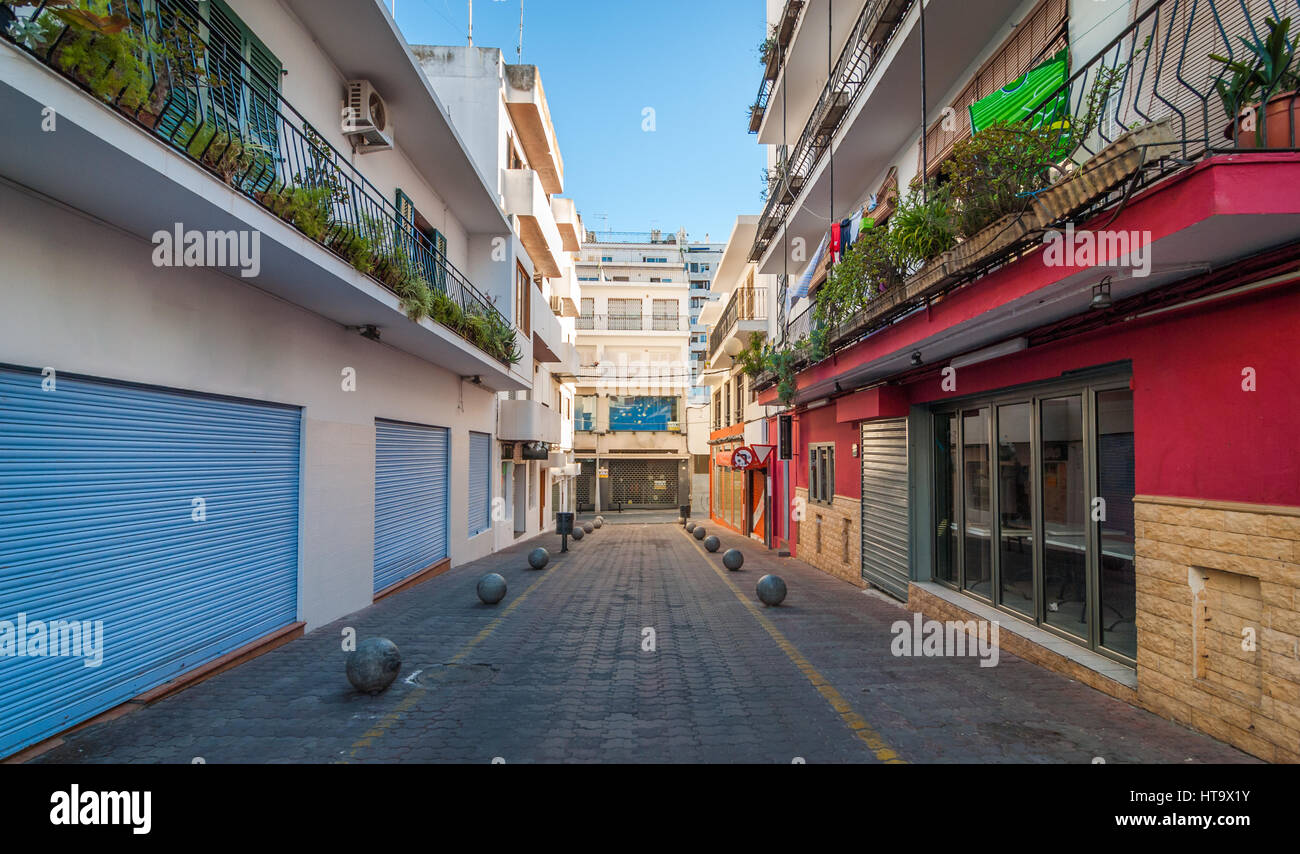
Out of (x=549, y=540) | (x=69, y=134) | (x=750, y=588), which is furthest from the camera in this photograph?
(x=549, y=540)

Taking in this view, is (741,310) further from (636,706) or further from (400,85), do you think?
(636,706)

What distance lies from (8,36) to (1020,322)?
7.61 m

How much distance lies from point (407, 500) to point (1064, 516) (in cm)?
1025

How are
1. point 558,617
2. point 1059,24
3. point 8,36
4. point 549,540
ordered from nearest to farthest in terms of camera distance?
1. point 8,36
2. point 1059,24
3. point 558,617
4. point 549,540

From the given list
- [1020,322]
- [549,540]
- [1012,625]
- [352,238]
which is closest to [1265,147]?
[1020,322]

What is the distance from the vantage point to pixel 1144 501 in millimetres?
5234

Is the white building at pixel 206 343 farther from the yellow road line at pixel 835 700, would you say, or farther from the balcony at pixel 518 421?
the balcony at pixel 518 421

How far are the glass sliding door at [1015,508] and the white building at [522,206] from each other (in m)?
12.8

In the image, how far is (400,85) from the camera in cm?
1016

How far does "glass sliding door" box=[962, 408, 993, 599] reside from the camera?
8.20 meters

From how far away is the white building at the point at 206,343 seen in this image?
170 inches

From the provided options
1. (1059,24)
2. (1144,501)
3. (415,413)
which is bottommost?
(1144,501)
